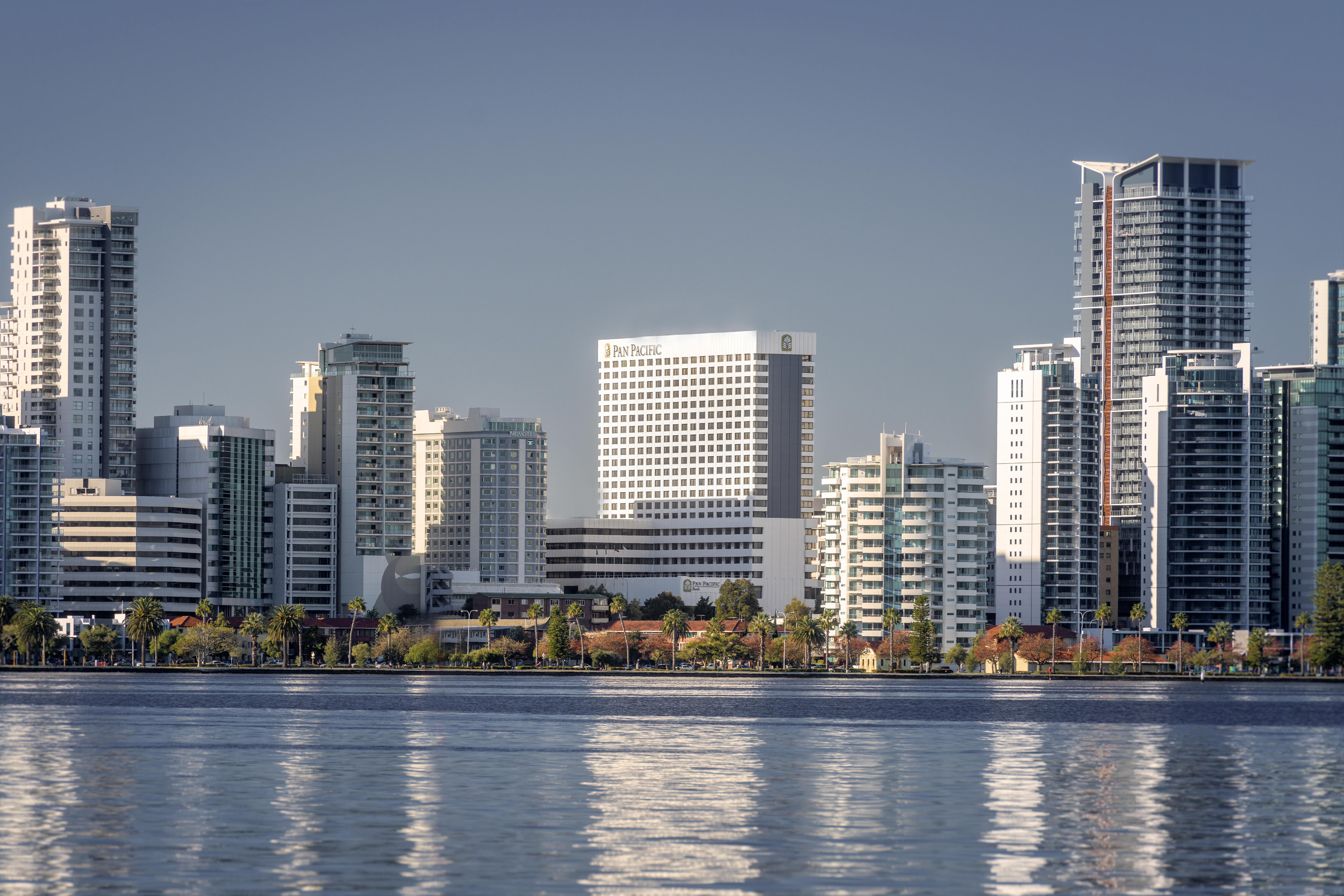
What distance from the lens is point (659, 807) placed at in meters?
68.9

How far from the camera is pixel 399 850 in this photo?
56625 millimetres

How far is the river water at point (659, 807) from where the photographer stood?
52.4 metres

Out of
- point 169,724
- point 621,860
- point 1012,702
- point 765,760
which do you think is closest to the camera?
point 621,860

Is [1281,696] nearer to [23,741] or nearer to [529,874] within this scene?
[23,741]

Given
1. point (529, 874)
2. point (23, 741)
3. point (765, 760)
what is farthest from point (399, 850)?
point (23, 741)

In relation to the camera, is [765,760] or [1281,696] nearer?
[765,760]

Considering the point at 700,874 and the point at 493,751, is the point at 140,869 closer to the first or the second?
the point at 700,874

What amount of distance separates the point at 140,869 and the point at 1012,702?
12732cm

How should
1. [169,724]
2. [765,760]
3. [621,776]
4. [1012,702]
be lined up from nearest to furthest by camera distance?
[621,776] < [765,760] < [169,724] < [1012,702]

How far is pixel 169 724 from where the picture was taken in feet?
394

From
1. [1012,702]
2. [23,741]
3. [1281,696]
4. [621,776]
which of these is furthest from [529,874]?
[1281,696]

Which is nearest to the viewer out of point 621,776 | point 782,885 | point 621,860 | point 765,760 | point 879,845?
point 782,885

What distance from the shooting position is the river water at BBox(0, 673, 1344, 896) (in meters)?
52.4

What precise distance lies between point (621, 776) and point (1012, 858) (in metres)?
27.4
